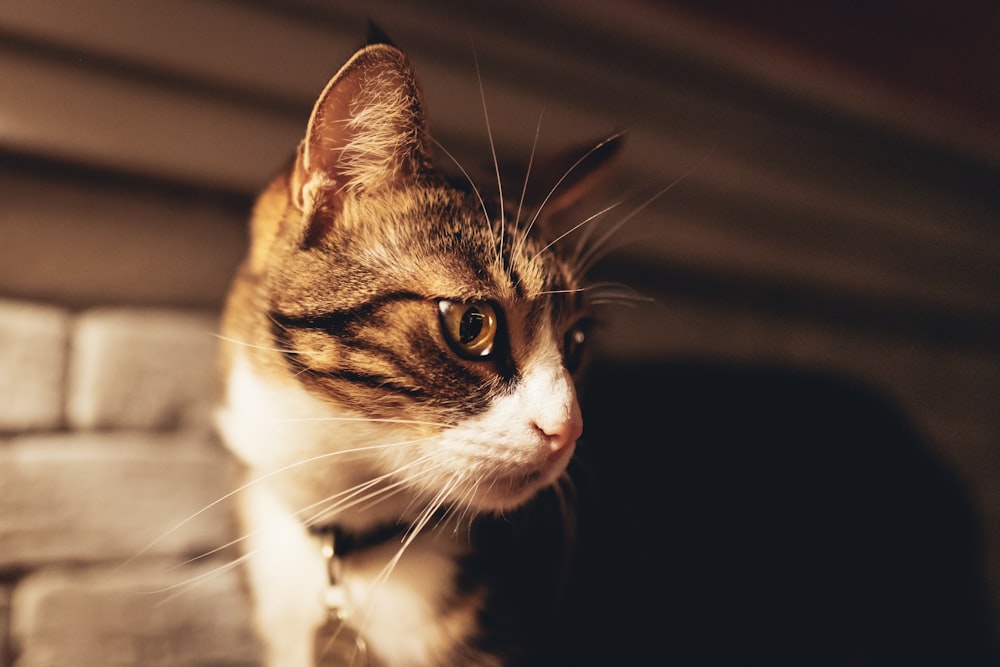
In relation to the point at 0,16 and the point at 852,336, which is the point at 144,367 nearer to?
the point at 0,16

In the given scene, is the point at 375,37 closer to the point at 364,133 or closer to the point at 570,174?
the point at 364,133

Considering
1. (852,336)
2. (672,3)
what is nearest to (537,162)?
(672,3)

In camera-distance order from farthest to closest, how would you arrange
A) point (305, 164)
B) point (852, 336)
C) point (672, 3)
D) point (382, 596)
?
point (852, 336)
point (672, 3)
point (382, 596)
point (305, 164)

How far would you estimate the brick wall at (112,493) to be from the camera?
0.67 metres

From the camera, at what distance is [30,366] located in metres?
0.68

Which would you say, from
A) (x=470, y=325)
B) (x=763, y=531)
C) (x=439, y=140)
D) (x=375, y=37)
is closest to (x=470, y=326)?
(x=470, y=325)

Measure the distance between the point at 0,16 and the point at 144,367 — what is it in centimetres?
37

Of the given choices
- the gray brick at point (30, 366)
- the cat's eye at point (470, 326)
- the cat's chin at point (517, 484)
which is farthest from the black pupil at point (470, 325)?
the gray brick at point (30, 366)

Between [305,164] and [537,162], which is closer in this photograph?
[305,164]

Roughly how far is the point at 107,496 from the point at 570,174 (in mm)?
602

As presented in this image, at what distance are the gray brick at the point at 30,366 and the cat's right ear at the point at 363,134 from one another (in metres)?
0.36

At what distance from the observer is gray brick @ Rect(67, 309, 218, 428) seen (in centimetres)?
74

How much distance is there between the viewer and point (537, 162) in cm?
77

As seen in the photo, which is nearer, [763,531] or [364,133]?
[364,133]
